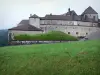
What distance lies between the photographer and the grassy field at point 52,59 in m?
3.77

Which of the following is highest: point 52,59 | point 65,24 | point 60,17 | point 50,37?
point 60,17

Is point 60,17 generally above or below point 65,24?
above

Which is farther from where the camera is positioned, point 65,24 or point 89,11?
point 65,24

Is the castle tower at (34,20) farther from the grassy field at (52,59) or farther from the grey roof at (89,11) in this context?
the grey roof at (89,11)

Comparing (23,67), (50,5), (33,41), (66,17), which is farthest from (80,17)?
(23,67)

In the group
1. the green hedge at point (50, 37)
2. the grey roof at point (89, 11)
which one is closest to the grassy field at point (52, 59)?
the green hedge at point (50, 37)

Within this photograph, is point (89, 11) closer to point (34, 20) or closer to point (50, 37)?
point (50, 37)

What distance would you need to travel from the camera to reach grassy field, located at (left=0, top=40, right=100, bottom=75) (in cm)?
377

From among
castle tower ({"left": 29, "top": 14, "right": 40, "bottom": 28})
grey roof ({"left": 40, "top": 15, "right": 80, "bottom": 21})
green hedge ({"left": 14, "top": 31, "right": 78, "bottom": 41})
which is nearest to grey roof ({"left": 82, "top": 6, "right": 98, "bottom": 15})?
grey roof ({"left": 40, "top": 15, "right": 80, "bottom": 21})

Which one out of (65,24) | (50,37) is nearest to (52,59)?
(50,37)

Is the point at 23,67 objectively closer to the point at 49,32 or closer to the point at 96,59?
the point at 49,32

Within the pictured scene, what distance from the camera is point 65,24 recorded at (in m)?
4.29

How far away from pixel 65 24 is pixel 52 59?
68 cm

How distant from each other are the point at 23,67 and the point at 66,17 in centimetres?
110
